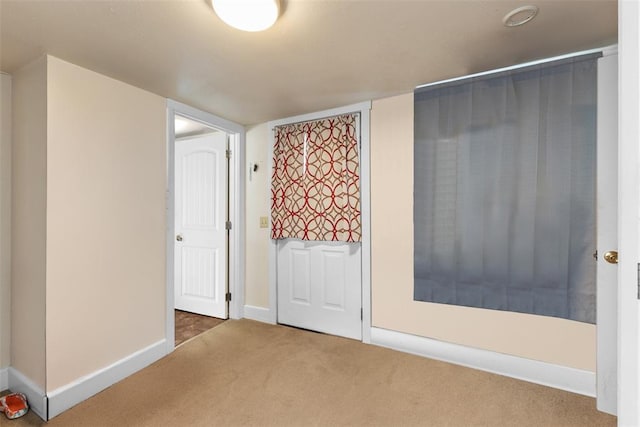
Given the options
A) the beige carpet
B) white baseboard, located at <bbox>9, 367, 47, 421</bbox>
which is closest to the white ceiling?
white baseboard, located at <bbox>9, 367, 47, 421</bbox>

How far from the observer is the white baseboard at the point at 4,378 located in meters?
2.07

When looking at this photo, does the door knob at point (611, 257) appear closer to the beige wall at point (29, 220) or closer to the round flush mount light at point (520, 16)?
the round flush mount light at point (520, 16)

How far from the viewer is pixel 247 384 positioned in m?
2.13

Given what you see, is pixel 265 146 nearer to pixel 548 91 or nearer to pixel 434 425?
pixel 548 91

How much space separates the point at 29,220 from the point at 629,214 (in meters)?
2.85

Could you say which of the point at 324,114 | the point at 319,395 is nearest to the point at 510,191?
the point at 324,114

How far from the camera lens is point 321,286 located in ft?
Result: 9.95

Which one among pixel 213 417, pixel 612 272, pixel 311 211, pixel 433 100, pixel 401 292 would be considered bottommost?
pixel 213 417

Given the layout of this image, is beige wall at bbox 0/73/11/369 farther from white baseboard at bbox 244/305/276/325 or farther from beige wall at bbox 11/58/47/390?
white baseboard at bbox 244/305/276/325

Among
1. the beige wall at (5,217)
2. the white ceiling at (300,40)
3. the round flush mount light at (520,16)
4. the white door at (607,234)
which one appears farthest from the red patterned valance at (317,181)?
the beige wall at (5,217)

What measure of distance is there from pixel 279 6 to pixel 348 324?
2.49 m

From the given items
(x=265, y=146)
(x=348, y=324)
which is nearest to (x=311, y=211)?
(x=265, y=146)

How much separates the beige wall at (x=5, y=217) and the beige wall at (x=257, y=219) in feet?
6.06

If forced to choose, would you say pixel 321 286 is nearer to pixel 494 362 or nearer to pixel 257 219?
pixel 257 219
